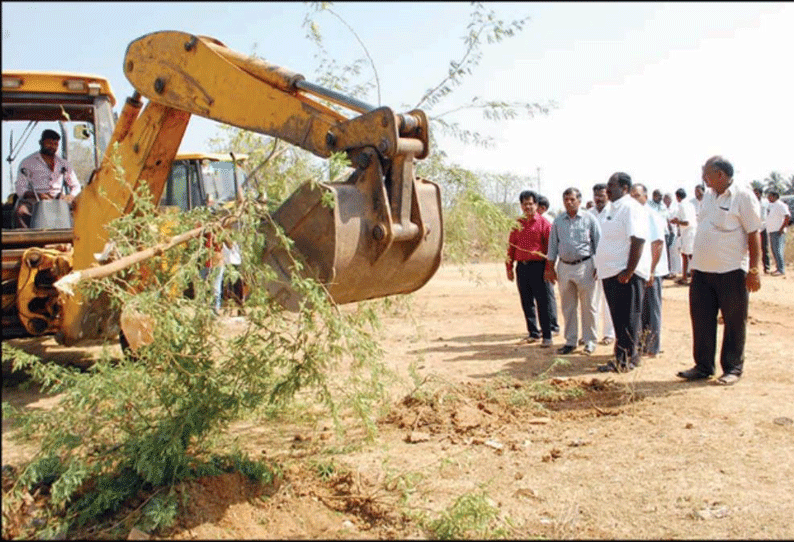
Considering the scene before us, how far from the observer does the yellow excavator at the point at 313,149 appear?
3.99 metres

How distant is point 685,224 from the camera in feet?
49.2

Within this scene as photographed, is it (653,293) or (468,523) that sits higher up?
(653,293)

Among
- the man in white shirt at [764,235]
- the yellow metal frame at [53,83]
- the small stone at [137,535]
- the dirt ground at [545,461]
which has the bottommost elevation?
the dirt ground at [545,461]

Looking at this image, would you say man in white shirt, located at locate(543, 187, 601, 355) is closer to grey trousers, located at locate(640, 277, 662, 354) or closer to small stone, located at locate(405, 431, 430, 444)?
grey trousers, located at locate(640, 277, 662, 354)

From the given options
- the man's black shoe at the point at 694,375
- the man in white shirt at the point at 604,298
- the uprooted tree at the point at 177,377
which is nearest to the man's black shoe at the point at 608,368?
the man's black shoe at the point at 694,375

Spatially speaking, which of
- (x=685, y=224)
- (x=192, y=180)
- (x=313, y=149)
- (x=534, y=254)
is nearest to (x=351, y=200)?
(x=313, y=149)

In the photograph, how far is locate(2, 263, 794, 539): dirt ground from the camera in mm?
3824

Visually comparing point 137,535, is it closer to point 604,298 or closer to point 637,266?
point 637,266

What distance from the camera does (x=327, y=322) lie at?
13.1 ft

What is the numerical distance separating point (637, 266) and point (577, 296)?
4.27 feet

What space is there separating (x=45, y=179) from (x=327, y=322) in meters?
4.64

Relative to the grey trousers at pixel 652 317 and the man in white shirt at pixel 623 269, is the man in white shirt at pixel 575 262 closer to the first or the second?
the grey trousers at pixel 652 317

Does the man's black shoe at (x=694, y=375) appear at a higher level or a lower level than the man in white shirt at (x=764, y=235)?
lower

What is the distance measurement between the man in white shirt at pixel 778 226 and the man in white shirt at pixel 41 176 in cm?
1446
